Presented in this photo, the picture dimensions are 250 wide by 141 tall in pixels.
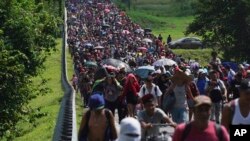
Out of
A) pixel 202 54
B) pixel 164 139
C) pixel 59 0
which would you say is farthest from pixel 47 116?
pixel 59 0

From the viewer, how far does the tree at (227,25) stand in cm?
5150

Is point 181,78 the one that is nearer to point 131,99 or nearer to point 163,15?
point 131,99

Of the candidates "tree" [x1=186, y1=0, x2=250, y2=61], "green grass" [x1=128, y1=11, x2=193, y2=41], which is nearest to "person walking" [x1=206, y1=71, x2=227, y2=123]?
"tree" [x1=186, y1=0, x2=250, y2=61]

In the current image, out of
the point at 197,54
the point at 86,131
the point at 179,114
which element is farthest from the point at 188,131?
the point at 197,54

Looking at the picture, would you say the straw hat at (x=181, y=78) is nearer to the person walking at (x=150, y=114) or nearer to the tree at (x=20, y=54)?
the person walking at (x=150, y=114)

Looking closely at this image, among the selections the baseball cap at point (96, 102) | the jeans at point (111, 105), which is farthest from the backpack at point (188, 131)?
the jeans at point (111, 105)

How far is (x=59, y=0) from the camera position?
79.9 meters

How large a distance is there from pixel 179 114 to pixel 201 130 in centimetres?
700

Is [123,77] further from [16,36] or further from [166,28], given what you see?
[166,28]

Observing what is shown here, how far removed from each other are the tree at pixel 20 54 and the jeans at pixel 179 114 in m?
12.9

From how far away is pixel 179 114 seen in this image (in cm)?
1568

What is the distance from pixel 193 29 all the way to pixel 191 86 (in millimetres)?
36650

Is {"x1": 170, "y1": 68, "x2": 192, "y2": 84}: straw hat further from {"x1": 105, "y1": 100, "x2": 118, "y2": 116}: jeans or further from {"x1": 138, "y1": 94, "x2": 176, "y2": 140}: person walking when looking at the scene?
{"x1": 138, "y1": 94, "x2": 176, "y2": 140}: person walking

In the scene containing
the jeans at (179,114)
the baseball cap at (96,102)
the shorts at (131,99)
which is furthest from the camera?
the shorts at (131,99)
